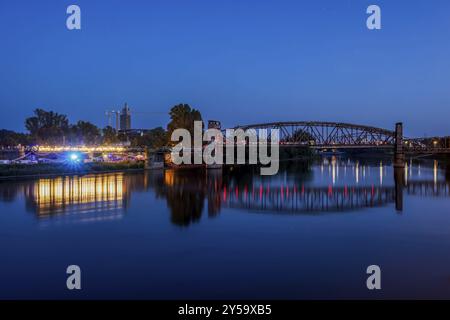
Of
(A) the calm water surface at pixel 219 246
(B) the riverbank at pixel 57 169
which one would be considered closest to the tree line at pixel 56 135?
(B) the riverbank at pixel 57 169

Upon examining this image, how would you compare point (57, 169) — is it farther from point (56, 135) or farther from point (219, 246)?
point (56, 135)

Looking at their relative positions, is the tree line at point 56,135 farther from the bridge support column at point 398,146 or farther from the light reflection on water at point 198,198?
the light reflection on water at point 198,198

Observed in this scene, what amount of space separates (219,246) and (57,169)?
51476 mm

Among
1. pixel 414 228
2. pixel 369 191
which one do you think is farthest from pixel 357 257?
pixel 369 191

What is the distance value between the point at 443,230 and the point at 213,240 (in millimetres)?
13739

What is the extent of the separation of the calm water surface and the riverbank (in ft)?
65.4

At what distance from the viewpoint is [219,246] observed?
69.7ft

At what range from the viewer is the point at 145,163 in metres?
84.1

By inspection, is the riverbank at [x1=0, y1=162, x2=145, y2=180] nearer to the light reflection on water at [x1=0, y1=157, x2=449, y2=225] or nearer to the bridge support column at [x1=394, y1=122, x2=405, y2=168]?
the light reflection on water at [x1=0, y1=157, x2=449, y2=225]

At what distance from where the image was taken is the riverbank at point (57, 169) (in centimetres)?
5941

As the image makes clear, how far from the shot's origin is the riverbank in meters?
59.4

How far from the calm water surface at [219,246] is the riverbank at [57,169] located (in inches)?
785
